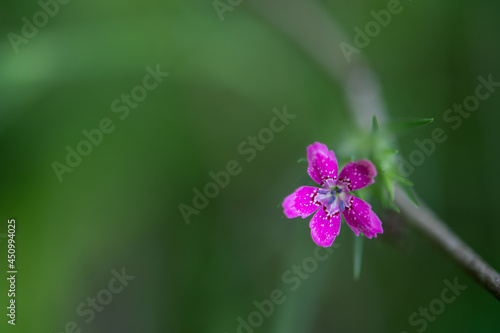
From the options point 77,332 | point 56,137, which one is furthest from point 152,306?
point 56,137

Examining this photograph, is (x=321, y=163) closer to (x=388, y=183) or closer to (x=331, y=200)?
(x=331, y=200)

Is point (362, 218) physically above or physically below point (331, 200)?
below

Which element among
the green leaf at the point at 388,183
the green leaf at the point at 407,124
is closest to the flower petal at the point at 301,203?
the green leaf at the point at 388,183

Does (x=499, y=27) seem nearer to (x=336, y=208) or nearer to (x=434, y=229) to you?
(x=434, y=229)

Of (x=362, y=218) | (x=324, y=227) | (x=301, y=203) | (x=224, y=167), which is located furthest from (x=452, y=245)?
(x=224, y=167)

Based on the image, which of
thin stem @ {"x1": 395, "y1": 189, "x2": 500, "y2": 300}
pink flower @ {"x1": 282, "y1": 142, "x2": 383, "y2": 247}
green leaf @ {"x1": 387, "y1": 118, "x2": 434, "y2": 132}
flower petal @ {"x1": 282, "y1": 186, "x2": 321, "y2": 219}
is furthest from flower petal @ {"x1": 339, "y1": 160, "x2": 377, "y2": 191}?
thin stem @ {"x1": 395, "y1": 189, "x2": 500, "y2": 300}

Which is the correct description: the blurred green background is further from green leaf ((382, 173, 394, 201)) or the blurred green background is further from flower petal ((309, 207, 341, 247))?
flower petal ((309, 207, 341, 247))
